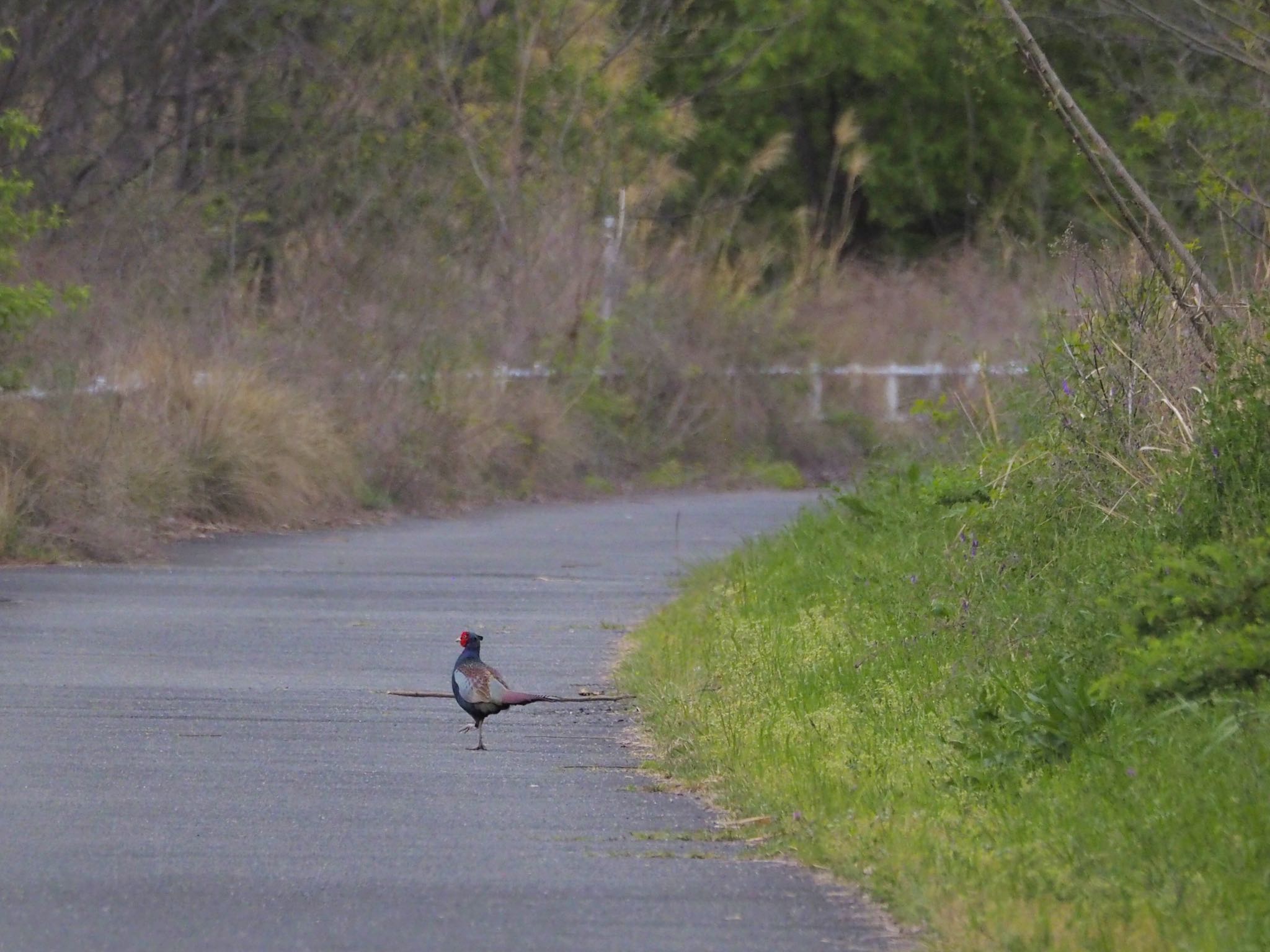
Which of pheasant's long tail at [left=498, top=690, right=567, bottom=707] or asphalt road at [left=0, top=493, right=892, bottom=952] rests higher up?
pheasant's long tail at [left=498, top=690, right=567, bottom=707]

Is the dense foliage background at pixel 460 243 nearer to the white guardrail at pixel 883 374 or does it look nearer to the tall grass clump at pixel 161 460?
the tall grass clump at pixel 161 460

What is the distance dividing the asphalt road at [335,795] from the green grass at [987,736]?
1.03ft

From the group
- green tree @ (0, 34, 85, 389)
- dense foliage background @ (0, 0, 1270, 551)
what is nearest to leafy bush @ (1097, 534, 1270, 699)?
dense foliage background @ (0, 0, 1270, 551)

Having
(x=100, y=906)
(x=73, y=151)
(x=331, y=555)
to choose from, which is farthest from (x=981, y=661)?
(x=73, y=151)

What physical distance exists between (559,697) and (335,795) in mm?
2020

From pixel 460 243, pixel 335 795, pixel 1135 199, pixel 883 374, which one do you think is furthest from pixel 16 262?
pixel 883 374

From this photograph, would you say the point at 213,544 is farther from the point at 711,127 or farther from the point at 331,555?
the point at 711,127

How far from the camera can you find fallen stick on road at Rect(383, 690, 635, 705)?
9.38 meters

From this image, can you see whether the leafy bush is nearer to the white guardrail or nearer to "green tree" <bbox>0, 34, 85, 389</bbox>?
"green tree" <bbox>0, 34, 85, 389</bbox>

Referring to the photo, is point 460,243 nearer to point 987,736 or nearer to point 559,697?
point 559,697

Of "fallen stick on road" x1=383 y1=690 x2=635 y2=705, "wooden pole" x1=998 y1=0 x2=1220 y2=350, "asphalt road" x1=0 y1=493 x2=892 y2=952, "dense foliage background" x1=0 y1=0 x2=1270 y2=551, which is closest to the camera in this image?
"asphalt road" x1=0 y1=493 x2=892 y2=952

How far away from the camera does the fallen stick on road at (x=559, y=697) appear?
9378 mm

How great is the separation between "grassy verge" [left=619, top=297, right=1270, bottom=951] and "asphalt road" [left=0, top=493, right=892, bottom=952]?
0.36m

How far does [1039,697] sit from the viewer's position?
25.1 feet
